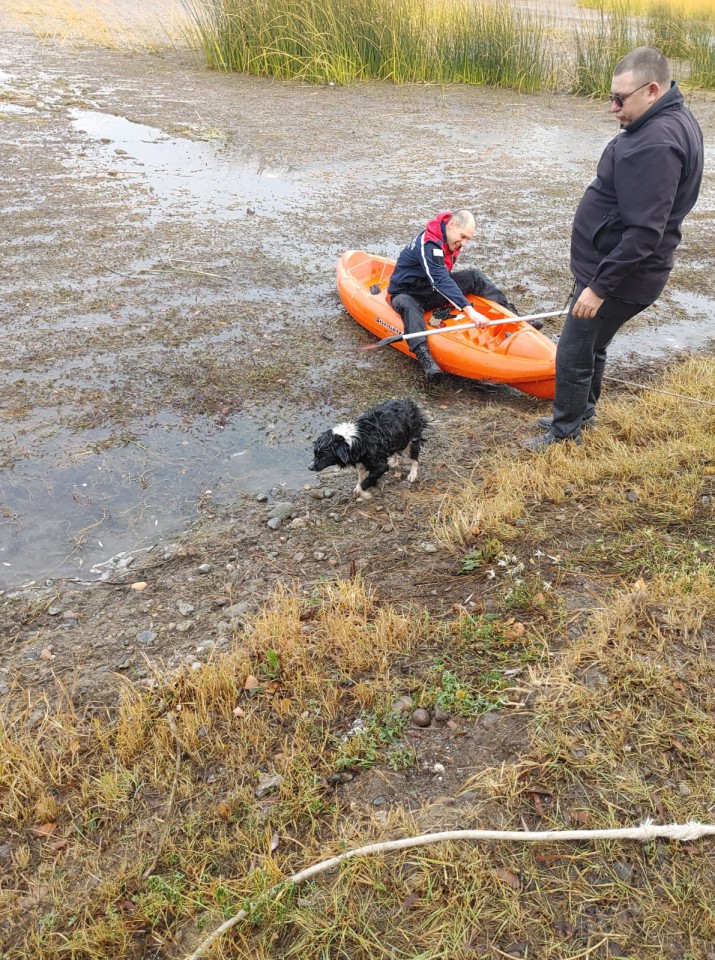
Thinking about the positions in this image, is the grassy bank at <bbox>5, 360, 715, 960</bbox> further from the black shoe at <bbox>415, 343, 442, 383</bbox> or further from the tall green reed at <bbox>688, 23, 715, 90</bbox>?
the tall green reed at <bbox>688, 23, 715, 90</bbox>

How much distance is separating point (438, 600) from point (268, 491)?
5.74 ft

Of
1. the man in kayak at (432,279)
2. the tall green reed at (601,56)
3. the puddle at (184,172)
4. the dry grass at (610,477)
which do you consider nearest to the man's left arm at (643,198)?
the dry grass at (610,477)

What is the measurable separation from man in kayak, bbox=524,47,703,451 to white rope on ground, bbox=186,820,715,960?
8.97ft

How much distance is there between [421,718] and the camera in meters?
2.92

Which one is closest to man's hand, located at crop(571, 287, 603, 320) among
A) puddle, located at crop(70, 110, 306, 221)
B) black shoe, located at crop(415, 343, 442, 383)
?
black shoe, located at crop(415, 343, 442, 383)

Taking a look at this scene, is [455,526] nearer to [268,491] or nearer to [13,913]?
[268,491]

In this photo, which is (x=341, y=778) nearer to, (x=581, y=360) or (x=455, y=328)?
(x=581, y=360)

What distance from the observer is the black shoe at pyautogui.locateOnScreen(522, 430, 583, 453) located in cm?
487

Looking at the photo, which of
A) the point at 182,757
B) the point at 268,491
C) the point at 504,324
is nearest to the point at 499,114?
the point at 504,324

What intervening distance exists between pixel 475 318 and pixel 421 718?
389 centimetres

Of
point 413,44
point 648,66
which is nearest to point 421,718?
point 648,66

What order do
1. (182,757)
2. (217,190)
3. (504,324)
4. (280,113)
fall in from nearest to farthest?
(182,757) → (504,324) → (217,190) → (280,113)

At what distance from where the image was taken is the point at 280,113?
13.2 metres

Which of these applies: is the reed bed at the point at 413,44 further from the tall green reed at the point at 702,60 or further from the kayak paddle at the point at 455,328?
the kayak paddle at the point at 455,328
